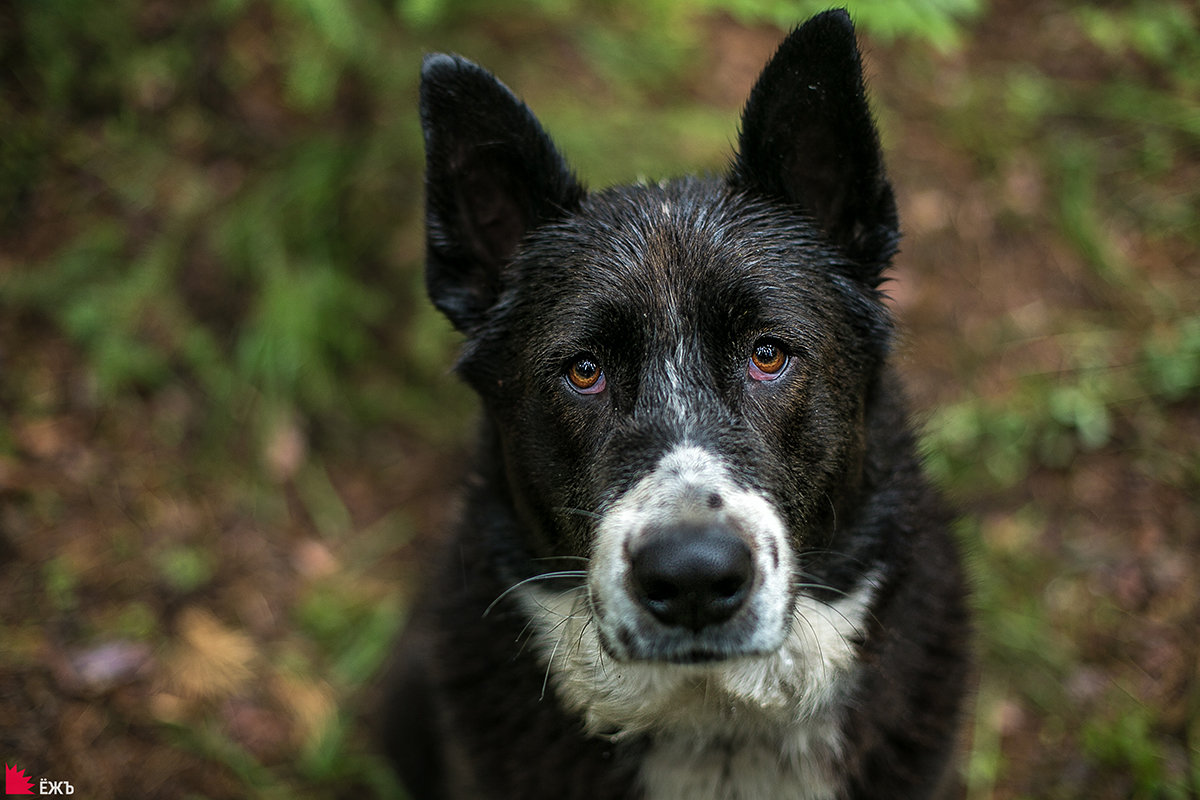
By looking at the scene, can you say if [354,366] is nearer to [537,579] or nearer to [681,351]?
[537,579]

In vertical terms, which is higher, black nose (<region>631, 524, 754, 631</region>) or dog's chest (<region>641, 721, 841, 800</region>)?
black nose (<region>631, 524, 754, 631</region>)

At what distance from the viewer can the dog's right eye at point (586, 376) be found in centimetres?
262

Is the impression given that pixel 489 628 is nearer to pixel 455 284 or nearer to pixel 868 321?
pixel 455 284

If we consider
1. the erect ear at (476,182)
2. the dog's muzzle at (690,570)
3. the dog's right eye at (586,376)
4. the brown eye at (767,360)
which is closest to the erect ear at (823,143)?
the brown eye at (767,360)

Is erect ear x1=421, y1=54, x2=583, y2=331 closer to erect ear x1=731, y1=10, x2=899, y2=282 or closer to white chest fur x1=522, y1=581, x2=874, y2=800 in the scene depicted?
A: erect ear x1=731, y1=10, x2=899, y2=282

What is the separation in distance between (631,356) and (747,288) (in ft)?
1.26

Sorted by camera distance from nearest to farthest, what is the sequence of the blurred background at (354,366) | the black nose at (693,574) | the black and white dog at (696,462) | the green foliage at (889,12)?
the black nose at (693,574) < the black and white dog at (696,462) < the green foliage at (889,12) < the blurred background at (354,366)

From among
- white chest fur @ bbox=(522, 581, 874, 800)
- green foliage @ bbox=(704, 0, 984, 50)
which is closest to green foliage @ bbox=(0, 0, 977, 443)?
green foliage @ bbox=(704, 0, 984, 50)

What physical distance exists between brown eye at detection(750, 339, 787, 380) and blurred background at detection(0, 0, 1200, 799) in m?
1.50

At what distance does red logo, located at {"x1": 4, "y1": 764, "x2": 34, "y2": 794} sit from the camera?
3.49m

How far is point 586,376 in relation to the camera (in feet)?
8.64

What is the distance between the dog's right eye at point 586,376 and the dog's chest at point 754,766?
111 centimetres

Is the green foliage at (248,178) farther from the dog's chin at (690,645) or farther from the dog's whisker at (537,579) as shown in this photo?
the dog's chin at (690,645)

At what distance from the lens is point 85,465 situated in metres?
4.49
